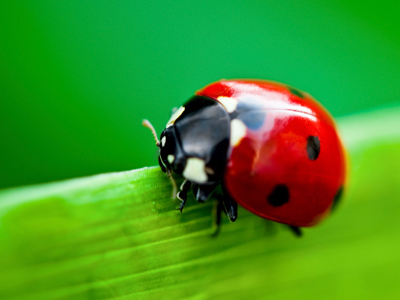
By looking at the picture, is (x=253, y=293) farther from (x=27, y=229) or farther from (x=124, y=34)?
(x=124, y=34)

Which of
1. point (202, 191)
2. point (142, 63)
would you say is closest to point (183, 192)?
point (202, 191)

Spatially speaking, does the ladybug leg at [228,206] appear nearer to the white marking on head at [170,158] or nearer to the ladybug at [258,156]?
the ladybug at [258,156]

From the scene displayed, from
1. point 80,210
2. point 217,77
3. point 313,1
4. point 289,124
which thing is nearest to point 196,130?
point 289,124

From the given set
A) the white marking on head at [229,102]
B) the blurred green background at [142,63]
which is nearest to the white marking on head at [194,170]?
the white marking on head at [229,102]

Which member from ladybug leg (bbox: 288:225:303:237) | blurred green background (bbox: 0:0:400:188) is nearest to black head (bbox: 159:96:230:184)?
ladybug leg (bbox: 288:225:303:237)

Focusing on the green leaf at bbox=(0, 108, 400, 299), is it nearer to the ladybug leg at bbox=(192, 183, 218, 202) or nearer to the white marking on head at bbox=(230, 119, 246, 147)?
the ladybug leg at bbox=(192, 183, 218, 202)

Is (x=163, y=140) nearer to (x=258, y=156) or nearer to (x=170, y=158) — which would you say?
(x=170, y=158)
